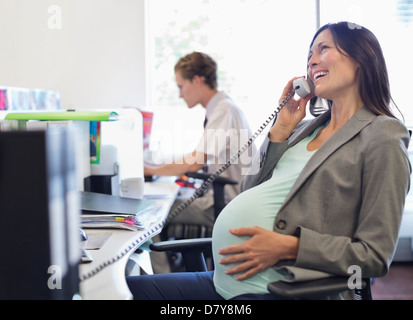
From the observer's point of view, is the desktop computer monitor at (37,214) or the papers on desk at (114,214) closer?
A: the desktop computer monitor at (37,214)

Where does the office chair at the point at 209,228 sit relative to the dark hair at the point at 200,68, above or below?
below

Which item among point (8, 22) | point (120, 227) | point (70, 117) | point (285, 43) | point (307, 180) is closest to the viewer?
point (307, 180)

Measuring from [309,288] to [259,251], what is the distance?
18 centimetres

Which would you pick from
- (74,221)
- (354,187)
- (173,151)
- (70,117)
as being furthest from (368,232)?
(173,151)

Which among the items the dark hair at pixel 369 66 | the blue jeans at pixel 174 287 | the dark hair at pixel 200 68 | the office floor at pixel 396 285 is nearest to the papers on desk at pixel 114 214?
the blue jeans at pixel 174 287

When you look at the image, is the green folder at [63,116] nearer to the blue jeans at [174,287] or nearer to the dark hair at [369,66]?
the blue jeans at [174,287]

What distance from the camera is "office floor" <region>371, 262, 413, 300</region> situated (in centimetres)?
270

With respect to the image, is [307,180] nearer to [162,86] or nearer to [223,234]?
[223,234]

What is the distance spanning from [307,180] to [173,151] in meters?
2.42

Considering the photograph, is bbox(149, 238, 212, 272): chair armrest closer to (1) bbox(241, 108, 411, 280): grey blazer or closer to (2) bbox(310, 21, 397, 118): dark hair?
(1) bbox(241, 108, 411, 280): grey blazer

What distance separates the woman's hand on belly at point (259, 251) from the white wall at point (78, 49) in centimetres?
233

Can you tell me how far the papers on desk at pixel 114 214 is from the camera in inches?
55.3

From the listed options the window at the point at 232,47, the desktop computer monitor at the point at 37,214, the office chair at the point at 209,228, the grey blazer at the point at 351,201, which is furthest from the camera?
the window at the point at 232,47

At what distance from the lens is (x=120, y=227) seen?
1396 mm
